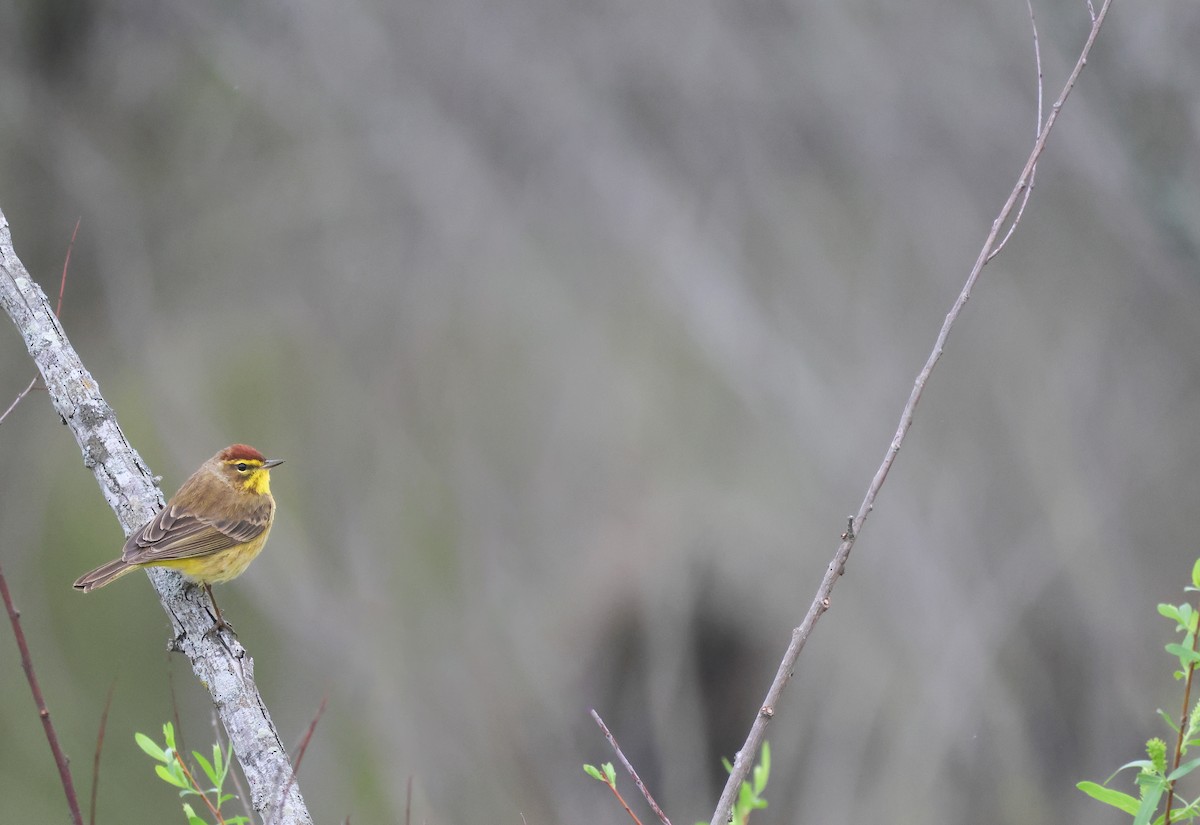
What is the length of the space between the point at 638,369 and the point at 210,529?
406 cm

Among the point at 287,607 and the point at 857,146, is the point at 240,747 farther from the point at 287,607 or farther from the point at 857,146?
the point at 857,146

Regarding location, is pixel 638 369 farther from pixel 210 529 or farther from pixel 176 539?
pixel 176 539

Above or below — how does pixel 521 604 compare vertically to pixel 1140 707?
below

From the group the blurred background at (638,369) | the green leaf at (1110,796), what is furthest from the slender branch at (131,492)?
the blurred background at (638,369)

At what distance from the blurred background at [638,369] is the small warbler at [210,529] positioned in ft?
9.06

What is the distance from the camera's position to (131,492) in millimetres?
3389

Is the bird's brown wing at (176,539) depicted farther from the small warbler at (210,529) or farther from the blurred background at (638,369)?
the blurred background at (638,369)

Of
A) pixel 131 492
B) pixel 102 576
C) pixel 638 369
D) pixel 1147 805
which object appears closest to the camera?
pixel 1147 805

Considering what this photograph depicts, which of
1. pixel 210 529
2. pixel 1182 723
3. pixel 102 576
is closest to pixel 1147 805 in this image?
pixel 1182 723

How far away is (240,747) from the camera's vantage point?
2.74 metres

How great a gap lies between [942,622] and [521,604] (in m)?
3.07

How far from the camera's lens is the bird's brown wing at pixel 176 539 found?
3.40 meters

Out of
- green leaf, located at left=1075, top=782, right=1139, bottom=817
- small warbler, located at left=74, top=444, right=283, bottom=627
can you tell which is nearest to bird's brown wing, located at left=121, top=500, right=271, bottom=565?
small warbler, located at left=74, top=444, right=283, bottom=627

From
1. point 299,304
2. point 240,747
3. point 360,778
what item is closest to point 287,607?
point 360,778
